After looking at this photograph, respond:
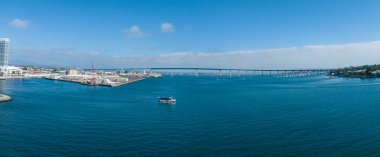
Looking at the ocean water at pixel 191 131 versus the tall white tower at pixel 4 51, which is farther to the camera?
the tall white tower at pixel 4 51

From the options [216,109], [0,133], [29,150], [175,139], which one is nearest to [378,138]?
[175,139]

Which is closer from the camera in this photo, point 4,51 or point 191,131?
point 191,131

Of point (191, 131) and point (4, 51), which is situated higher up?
point (4, 51)

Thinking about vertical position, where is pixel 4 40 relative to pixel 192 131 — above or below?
above

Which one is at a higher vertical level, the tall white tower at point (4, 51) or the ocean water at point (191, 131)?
the tall white tower at point (4, 51)

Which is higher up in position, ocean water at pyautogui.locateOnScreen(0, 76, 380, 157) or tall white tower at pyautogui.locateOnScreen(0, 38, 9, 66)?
tall white tower at pyautogui.locateOnScreen(0, 38, 9, 66)

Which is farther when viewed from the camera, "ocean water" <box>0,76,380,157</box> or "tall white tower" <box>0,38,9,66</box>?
"tall white tower" <box>0,38,9,66</box>

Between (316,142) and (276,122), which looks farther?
(276,122)

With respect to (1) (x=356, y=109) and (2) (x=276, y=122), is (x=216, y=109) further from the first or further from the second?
(1) (x=356, y=109)
